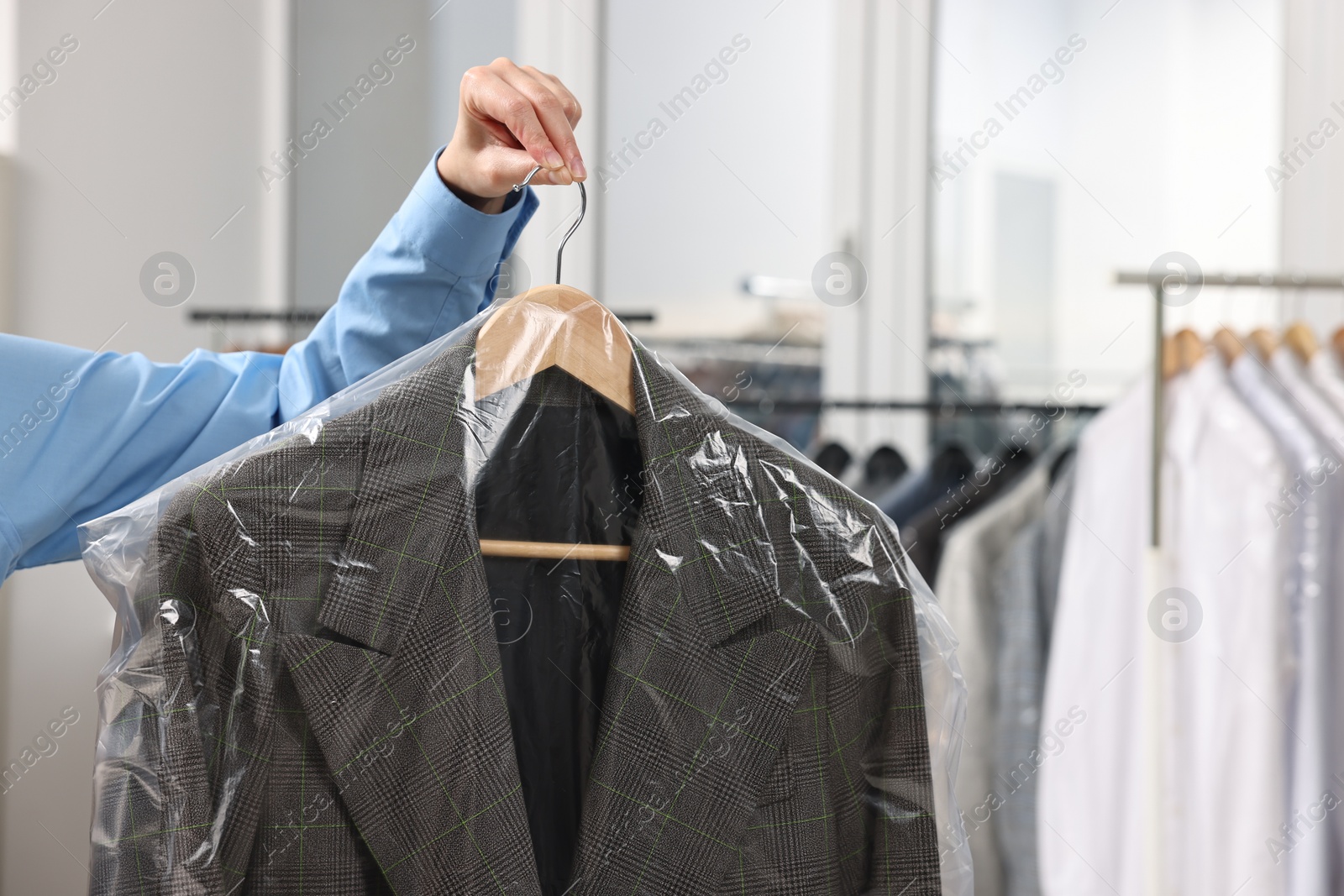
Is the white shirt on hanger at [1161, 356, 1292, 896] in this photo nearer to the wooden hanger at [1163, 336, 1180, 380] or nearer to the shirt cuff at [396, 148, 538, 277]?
the wooden hanger at [1163, 336, 1180, 380]

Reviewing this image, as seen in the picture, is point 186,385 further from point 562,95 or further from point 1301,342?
point 1301,342

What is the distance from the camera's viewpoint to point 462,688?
0.59 meters

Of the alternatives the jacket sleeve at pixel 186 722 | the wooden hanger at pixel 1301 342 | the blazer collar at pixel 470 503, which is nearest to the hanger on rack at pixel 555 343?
the blazer collar at pixel 470 503

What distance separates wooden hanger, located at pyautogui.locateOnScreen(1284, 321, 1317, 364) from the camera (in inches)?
44.0

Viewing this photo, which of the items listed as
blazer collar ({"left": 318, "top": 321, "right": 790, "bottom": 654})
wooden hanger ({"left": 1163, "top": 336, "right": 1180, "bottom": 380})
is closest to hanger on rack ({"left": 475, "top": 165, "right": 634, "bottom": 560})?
blazer collar ({"left": 318, "top": 321, "right": 790, "bottom": 654})

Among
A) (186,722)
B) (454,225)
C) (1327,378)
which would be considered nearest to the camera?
(186,722)

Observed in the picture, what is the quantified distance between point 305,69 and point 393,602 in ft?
5.48

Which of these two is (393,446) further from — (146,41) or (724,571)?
(146,41)

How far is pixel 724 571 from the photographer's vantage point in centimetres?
62

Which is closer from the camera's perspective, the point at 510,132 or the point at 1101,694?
→ the point at 510,132

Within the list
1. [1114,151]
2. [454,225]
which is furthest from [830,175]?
[454,225]

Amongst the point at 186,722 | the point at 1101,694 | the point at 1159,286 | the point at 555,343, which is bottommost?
the point at 1101,694

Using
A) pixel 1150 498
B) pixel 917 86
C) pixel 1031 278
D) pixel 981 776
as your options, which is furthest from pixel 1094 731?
pixel 917 86

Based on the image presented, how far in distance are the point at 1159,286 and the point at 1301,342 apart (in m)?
0.24
